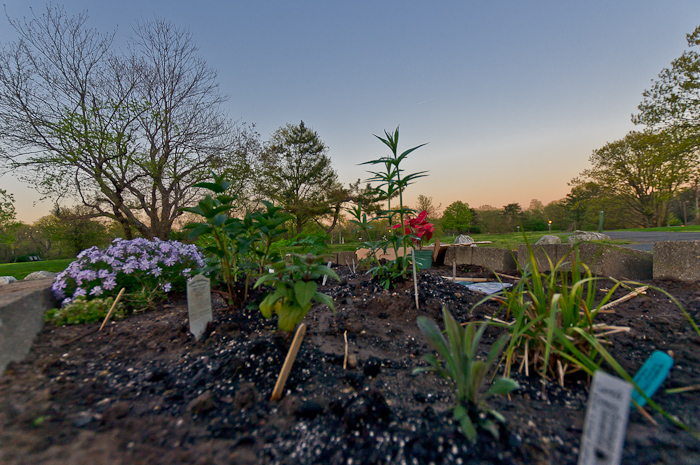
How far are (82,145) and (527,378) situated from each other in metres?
10.9

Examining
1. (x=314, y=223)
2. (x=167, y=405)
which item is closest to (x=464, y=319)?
(x=167, y=405)

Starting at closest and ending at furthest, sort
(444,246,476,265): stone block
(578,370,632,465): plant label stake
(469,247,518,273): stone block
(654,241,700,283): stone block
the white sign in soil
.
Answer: (578,370,632,465): plant label stake < the white sign in soil < (654,241,700,283): stone block < (469,247,518,273): stone block < (444,246,476,265): stone block

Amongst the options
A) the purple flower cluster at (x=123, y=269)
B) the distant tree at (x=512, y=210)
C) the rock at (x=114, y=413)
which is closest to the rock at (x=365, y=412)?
the rock at (x=114, y=413)

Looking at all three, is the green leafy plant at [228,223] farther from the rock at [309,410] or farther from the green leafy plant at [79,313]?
the green leafy plant at [79,313]

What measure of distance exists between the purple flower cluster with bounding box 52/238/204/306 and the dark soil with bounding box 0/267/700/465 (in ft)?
1.89

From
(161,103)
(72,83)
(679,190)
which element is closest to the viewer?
(72,83)

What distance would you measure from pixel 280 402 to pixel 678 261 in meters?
3.01

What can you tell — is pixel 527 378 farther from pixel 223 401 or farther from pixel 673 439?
pixel 223 401

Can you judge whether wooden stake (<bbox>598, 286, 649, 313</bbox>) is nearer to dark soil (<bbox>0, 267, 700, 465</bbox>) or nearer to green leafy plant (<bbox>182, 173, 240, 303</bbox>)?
dark soil (<bbox>0, 267, 700, 465</bbox>)

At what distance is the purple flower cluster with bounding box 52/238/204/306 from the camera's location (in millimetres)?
2193

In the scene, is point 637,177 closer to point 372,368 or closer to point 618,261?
point 618,261

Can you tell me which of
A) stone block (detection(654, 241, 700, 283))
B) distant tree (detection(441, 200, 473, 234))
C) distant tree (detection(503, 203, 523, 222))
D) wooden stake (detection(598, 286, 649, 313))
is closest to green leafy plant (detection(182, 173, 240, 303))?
wooden stake (detection(598, 286, 649, 313))

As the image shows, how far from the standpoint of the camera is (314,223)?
19.6 m

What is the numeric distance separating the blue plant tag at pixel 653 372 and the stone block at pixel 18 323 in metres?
2.29
